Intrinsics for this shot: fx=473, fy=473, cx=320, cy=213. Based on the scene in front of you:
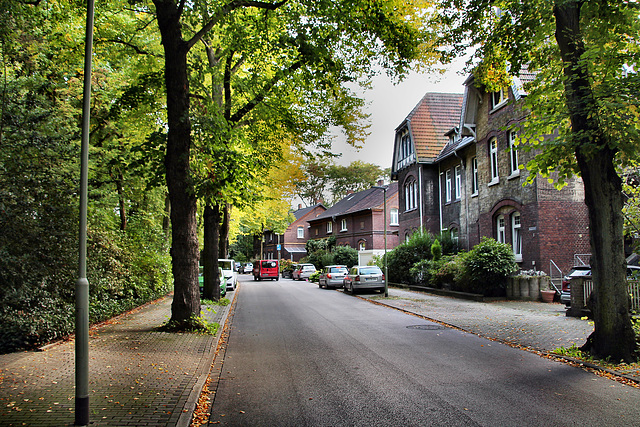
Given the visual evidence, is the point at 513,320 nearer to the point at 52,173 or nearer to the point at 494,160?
the point at 52,173

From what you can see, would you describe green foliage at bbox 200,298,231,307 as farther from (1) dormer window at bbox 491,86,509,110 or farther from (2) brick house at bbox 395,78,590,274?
(1) dormer window at bbox 491,86,509,110

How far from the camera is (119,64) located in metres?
15.2

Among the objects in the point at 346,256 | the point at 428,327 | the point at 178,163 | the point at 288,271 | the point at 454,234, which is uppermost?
the point at 178,163

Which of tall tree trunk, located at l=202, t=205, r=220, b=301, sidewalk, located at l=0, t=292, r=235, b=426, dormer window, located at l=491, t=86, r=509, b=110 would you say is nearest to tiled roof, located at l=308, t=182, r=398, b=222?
dormer window, located at l=491, t=86, r=509, b=110

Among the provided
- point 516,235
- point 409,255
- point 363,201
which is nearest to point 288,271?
point 363,201

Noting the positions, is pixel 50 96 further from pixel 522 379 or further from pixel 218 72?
pixel 522 379

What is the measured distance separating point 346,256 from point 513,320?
32.5 m

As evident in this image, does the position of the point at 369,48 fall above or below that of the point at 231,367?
above

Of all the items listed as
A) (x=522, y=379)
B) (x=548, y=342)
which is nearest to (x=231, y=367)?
(x=522, y=379)

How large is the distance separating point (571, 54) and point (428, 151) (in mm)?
23619

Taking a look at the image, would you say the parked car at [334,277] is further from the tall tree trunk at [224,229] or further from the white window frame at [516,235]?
the white window frame at [516,235]

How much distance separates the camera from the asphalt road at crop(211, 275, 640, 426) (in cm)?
518

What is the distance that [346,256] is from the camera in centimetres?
4550

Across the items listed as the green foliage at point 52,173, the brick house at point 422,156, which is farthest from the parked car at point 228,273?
the brick house at point 422,156
